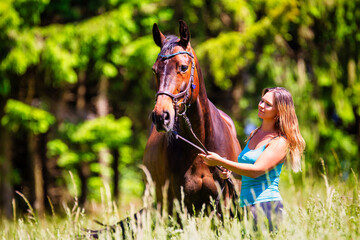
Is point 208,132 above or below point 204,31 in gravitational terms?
below

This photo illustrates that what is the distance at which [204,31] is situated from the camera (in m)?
14.3

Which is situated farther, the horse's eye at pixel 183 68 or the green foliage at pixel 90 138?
the green foliage at pixel 90 138

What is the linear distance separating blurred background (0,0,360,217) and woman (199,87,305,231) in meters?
8.75

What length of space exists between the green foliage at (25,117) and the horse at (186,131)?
818cm

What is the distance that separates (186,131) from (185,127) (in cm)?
5

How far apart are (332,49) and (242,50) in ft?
10.5

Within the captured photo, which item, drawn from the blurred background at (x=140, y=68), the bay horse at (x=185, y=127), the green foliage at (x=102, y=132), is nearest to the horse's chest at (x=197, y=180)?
the bay horse at (x=185, y=127)

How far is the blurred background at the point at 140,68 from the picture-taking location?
1233 cm

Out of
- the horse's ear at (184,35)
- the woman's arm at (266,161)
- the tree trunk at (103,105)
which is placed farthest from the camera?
the tree trunk at (103,105)

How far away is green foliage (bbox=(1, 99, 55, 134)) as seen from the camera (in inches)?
476

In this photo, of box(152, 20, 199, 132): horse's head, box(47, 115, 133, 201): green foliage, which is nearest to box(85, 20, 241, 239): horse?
box(152, 20, 199, 132): horse's head

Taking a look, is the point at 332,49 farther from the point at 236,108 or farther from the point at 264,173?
the point at 264,173

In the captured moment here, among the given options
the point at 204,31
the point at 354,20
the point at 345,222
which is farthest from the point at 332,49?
the point at 345,222

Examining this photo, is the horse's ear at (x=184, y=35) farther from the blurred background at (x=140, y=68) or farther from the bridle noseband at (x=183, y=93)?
the blurred background at (x=140, y=68)
